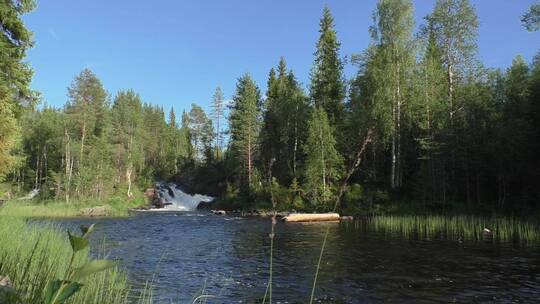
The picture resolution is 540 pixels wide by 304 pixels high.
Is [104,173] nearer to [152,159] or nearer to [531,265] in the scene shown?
[152,159]

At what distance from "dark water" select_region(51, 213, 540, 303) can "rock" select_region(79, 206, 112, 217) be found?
77.5 ft

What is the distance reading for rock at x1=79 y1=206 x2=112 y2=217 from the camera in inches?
1650

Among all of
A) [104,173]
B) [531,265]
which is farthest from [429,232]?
[104,173]

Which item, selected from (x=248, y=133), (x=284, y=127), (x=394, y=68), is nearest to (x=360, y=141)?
(x=394, y=68)

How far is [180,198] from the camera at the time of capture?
61.9 m

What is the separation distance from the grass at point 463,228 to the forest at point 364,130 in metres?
4.73

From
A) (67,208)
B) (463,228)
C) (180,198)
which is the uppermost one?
(180,198)

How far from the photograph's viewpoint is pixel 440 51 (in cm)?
3478

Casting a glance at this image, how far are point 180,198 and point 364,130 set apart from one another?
34.9 metres

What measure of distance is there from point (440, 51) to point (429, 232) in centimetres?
1844

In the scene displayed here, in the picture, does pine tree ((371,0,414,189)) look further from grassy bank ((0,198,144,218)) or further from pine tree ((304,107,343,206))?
grassy bank ((0,198,144,218))

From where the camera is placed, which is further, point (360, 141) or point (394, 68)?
point (394, 68)

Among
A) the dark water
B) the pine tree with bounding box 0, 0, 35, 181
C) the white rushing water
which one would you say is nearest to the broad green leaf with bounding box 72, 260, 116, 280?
the dark water

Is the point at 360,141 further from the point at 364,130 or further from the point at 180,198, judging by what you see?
the point at 180,198
